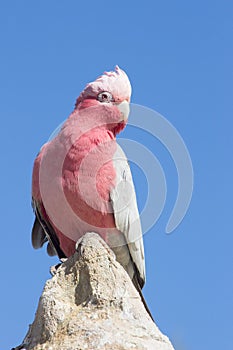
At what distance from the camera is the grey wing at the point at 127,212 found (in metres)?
8.60

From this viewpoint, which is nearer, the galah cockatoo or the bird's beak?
the galah cockatoo

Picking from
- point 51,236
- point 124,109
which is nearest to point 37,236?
point 51,236

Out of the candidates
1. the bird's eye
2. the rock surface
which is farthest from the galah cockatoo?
the rock surface

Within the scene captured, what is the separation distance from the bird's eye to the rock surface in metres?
2.55

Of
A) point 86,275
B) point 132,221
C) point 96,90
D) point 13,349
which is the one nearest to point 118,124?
point 96,90

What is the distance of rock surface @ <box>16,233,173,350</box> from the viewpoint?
582 cm

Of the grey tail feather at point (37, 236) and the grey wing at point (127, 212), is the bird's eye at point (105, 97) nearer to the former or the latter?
the grey wing at point (127, 212)

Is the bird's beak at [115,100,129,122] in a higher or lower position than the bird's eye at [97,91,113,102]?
lower

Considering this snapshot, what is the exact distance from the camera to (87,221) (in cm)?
844

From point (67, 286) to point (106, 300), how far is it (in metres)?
0.44

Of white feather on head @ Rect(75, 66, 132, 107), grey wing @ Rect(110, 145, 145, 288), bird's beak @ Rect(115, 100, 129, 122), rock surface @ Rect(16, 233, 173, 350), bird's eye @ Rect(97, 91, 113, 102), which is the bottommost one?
rock surface @ Rect(16, 233, 173, 350)

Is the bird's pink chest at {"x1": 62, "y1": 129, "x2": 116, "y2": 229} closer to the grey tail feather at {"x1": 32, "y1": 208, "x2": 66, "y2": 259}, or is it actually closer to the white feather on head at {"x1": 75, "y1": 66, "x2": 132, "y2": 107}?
the white feather on head at {"x1": 75, "y1": 66, "x2": 132, "y2": 107}

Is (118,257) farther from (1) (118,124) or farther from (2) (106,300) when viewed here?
(2) (106,300)

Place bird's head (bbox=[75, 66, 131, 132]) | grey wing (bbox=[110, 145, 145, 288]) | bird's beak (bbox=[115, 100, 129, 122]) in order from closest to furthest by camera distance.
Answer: grey wing (bbox=[110, 145, 145, 288]) < bird's head (bbox=[75, 66, 131, 132]) < bird's beak (bbox=[115, 100, 129, 122])
